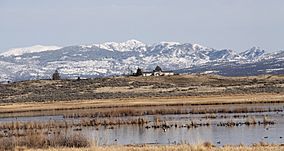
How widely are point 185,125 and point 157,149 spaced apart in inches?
912

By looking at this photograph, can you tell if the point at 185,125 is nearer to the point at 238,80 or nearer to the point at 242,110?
the point at 242,110

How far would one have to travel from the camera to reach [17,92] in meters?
138

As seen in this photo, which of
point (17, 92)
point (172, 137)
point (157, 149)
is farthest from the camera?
point (17, 92)

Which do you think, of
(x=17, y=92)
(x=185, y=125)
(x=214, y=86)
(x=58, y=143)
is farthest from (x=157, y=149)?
(x=17, y=92)

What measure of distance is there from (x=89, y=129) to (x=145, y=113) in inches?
698

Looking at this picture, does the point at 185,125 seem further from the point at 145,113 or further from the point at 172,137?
the point at 145,113

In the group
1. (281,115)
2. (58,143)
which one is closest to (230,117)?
(281,115)

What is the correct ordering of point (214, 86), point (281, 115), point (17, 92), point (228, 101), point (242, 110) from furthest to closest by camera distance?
point (17, 92), point (214, 86), point (228, 101), point (242, 110), point (281, 115)

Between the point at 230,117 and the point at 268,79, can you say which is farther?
the point at 268,79

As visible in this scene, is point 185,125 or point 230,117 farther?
point 230,117

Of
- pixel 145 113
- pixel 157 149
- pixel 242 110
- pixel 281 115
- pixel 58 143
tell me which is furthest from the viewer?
pixel 145 113

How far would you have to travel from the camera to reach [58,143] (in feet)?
136

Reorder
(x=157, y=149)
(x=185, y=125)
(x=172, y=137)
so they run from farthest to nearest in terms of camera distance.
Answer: (x=185, y=125) → (x=172, y=137) → (x=157, y=149)

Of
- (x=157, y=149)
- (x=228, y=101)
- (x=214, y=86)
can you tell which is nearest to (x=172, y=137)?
(x=157, y=149)
